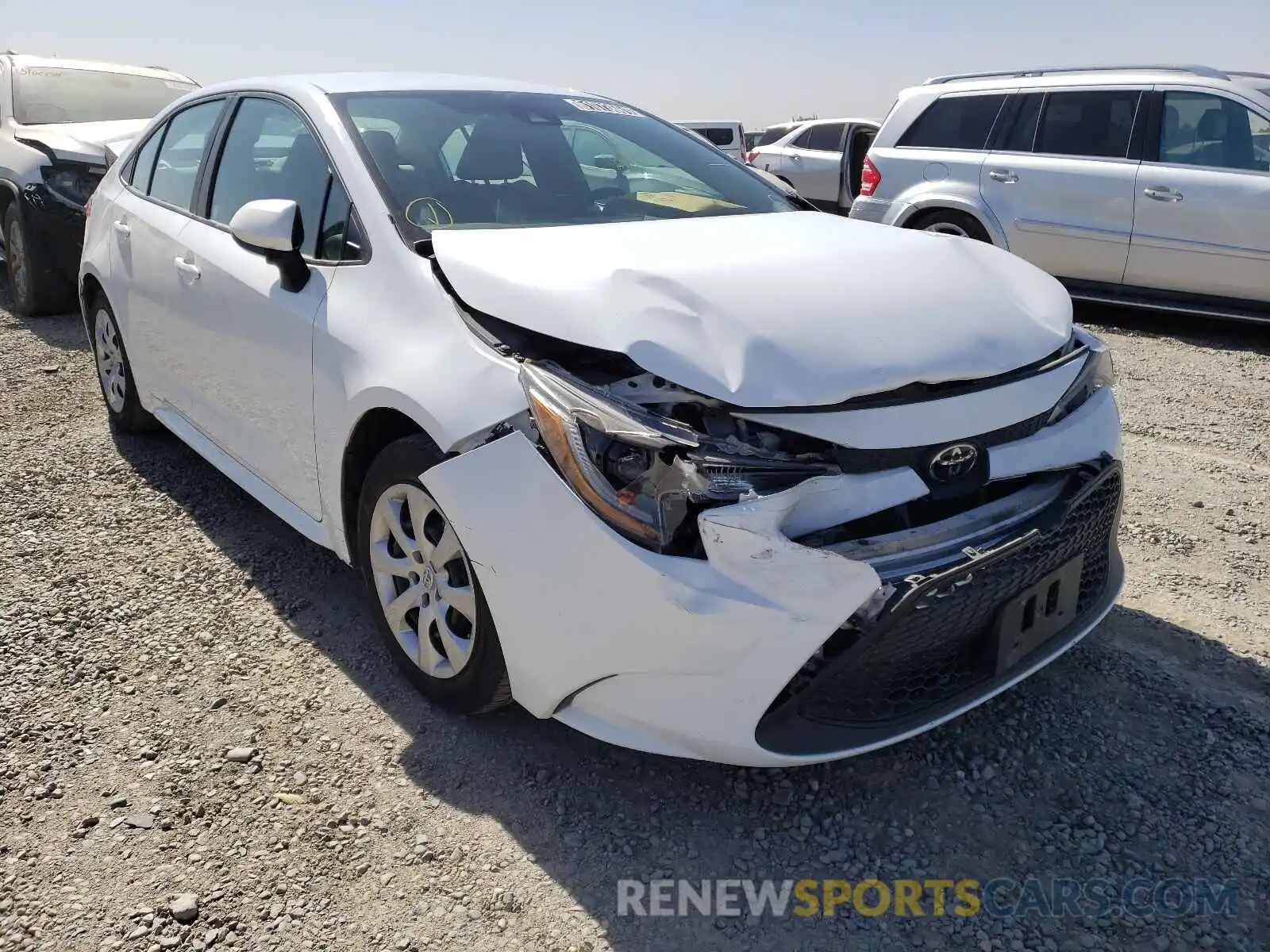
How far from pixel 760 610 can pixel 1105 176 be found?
6.18m

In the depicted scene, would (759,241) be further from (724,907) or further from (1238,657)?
(1238,657)

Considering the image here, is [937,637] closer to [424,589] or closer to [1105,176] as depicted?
[424,589]

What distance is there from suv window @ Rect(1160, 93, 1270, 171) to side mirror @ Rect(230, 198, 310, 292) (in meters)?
6.06

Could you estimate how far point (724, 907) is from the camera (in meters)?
2.06

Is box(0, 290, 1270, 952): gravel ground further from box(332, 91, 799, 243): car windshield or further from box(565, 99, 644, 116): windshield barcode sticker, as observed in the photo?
box(565, 99, 644, 116): windshield barcode sticker

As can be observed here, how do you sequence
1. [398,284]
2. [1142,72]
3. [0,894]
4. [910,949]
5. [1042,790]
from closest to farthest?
1. [910,949]
2. [0,894]
3. [1042,790]
4. [398,284]
5. [1142,72]

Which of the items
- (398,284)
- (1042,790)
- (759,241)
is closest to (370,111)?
(398,284)

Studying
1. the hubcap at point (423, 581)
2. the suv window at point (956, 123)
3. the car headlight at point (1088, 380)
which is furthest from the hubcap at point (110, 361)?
the suv window at point (956, 123)

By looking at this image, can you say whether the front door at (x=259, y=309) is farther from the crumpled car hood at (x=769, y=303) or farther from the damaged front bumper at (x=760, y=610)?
the damaged front bumper at (x=760, y=610)

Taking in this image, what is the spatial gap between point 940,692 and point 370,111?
2289 mm

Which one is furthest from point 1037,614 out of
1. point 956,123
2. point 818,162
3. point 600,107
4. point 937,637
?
point 818,162

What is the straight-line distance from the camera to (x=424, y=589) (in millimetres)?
2516

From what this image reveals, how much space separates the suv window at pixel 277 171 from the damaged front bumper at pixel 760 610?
3.32 feet

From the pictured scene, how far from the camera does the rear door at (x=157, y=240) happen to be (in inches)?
144
